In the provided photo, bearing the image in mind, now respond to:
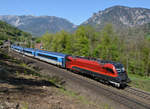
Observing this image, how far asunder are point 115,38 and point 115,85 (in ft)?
92.2

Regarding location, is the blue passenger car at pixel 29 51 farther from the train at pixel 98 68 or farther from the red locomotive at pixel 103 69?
the red locomotive at pixel 103 69

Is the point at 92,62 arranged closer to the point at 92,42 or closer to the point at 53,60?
the point at 53,60

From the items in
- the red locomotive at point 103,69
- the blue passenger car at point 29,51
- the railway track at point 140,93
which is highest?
the blue passenger car at point 29,51

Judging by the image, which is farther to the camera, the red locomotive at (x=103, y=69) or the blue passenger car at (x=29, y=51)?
the blue passenger car at (x=29, y=51)

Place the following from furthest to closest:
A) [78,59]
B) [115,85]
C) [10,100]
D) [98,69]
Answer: [78,59]
[98,69]
[115,85]
[10,100]

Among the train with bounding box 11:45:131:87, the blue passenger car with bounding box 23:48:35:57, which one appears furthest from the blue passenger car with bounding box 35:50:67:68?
the blue passenger car with bounding box 23:48:35:57

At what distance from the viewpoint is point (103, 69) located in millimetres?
22766

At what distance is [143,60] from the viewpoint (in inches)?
1813

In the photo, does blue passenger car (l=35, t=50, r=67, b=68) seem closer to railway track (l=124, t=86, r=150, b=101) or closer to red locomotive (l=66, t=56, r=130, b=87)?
red locomotive (l=66, t=56, r=130, b=87)

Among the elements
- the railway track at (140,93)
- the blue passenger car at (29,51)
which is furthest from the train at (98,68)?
the blue passenger car at (29,51)

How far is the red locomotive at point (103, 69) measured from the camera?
20.9 metres

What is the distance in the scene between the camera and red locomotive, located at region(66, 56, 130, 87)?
2092cm

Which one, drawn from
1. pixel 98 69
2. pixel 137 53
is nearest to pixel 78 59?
pixel 98 69

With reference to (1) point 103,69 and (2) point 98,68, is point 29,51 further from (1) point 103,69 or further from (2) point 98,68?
(1) point 103,69
